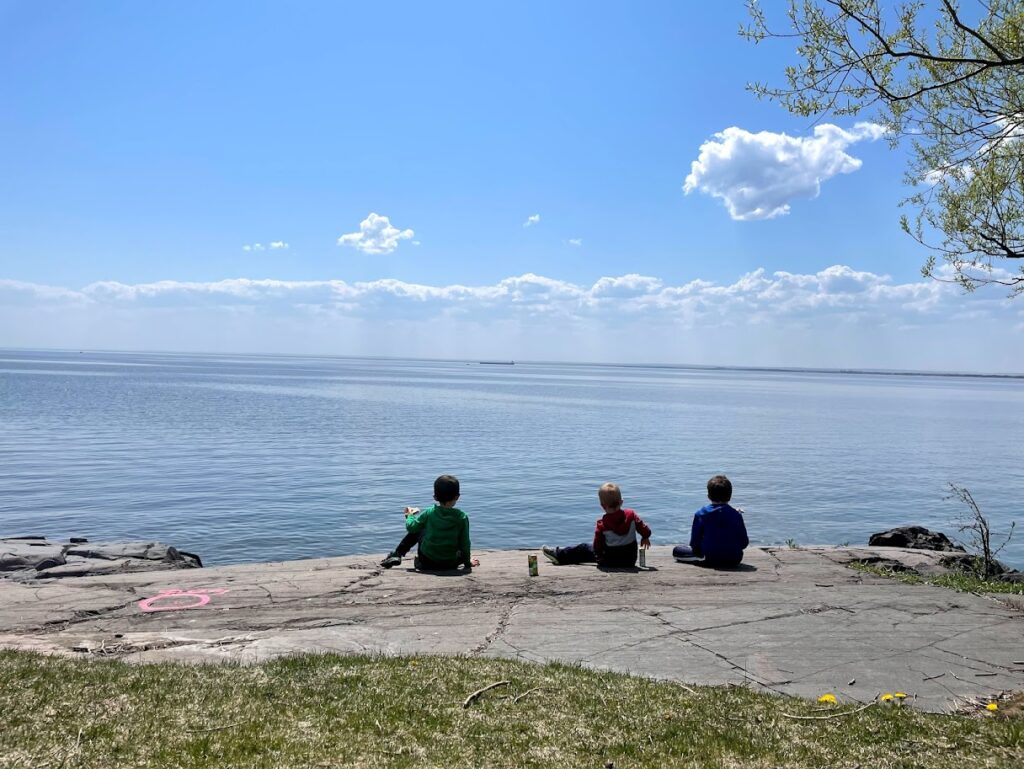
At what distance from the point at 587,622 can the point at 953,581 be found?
5.98 metres

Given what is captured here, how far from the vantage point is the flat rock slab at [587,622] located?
22.7 ft

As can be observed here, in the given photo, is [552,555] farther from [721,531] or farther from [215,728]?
[215,728]

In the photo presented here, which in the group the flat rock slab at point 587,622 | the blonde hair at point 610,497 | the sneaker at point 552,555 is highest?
the blonde hair at point 610,497

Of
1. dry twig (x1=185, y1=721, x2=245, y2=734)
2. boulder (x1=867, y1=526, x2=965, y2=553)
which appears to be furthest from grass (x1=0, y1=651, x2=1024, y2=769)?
boulder (x1=867, y1=526, x2=965, y2=553)

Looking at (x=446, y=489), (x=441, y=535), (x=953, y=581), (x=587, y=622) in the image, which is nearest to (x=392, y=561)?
(x=441, y=535)

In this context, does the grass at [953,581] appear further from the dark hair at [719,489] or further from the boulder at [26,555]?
the boulder at [26,555]

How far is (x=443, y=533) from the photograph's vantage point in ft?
36.9

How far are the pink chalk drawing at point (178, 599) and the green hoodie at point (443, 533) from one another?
2769 mm

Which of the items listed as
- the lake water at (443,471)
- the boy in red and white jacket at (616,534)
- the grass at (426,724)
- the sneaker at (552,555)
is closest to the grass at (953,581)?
the boy in red and white jacket at (616,534)

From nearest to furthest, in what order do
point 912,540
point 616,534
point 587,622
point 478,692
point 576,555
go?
point 478,692
point 587,622
point 616,534
point 576,555
point 912,540

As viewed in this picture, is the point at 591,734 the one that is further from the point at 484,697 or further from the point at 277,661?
the point at 277,661

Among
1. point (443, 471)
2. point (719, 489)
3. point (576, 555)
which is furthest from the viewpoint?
point (443, 471)

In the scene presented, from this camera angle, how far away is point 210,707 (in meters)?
5.25

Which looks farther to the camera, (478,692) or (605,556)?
(605,556)
